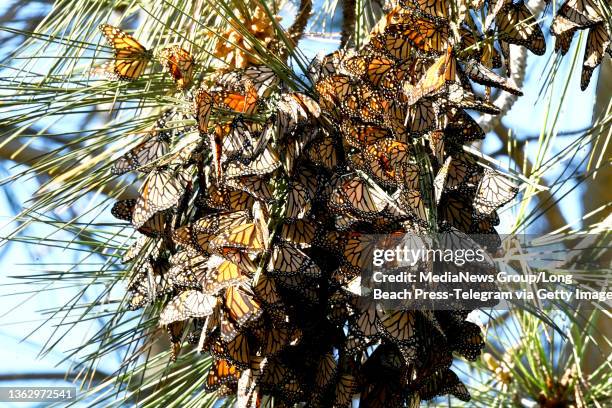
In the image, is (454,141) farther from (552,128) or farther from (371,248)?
(552,128)

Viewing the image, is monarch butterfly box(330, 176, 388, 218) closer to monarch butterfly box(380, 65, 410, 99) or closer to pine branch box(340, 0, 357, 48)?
monarch butterfly box(380, 65, 410, 99)

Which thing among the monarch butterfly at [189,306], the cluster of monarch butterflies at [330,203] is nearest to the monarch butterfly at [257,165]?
the cluster of monarch butterflies at [330,203]

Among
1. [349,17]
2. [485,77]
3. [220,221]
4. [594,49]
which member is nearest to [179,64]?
[220,221]

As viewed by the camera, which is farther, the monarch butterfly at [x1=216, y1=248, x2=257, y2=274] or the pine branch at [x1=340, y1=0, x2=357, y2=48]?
the pine branch at [x1=340, y1=0, x2=357, y2=48]

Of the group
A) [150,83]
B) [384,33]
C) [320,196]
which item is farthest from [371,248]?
[150,83]


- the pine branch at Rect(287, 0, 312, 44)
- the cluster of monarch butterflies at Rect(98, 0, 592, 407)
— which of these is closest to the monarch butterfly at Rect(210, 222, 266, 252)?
the cluster of monarch butterflies at Rect(98, 0, 592, 407)

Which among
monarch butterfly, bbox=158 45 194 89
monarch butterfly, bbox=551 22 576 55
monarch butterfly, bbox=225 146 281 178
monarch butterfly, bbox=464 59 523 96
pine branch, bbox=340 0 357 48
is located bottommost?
monarch butterfly, bbox=225 146 281 178

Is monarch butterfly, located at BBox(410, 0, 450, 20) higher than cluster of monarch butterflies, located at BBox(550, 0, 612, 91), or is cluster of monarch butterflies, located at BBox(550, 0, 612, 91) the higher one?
cluster of monarch butterflies, located at BBox(550, 0, 612, 91)

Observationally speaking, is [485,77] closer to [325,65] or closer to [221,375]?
[325,65]
